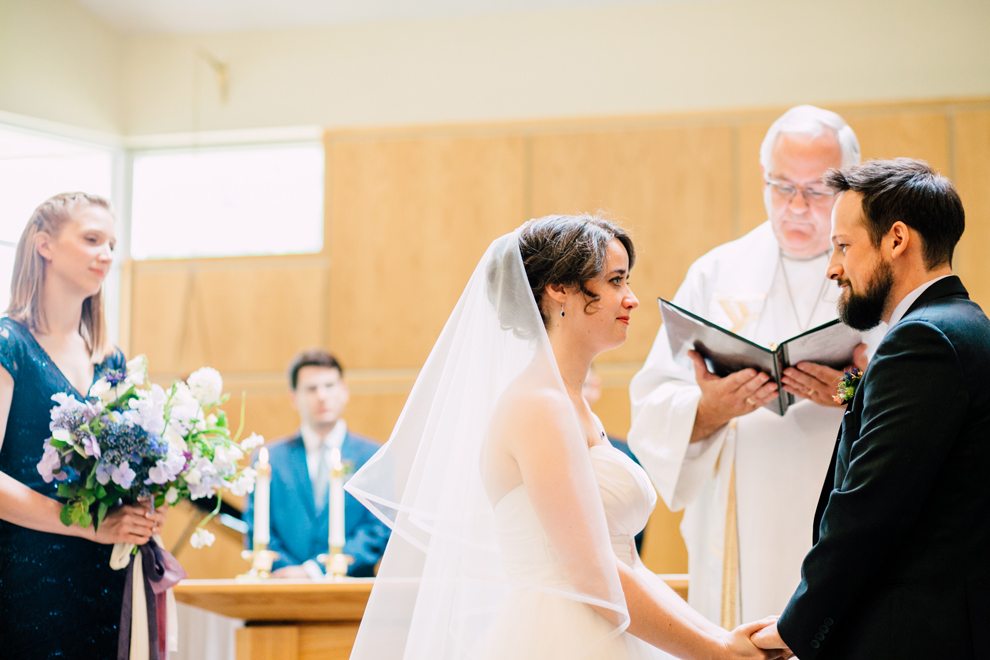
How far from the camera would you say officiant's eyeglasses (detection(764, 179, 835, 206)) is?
320 centimetres

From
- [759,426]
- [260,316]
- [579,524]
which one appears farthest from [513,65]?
[579,524]

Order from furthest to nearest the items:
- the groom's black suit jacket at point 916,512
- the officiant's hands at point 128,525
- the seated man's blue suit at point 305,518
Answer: the seated man's blue suit at point 305,518, the officiant's hands at point 128,525, the groom's black suit jacket at point 916,512

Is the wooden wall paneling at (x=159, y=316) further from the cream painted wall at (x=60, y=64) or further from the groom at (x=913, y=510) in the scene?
the groom at (x=913, y=510)

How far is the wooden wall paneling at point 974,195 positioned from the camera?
5758mm

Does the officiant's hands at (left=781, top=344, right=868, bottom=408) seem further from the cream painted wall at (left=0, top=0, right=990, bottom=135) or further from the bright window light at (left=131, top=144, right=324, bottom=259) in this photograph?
the bright window light at (left=131, top=144, right=324, bottom=259)

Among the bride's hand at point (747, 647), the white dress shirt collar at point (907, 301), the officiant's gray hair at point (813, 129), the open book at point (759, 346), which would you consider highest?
the officiant's gray hair at point (813, 129)

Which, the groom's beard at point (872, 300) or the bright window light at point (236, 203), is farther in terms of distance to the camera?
the bright window light at point (236, 203)

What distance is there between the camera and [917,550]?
1.90 meters

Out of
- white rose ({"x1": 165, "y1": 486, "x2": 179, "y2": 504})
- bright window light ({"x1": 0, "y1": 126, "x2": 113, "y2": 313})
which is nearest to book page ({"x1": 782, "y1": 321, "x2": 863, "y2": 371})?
white rose ({"x1": 165, "y1": 486, "x2": 179, "y2": 504})

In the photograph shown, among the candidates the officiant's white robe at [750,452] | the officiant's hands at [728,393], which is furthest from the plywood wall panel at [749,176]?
the officiant's hands at [728,393]

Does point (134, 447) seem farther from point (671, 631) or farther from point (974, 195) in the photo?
point (974, 195)

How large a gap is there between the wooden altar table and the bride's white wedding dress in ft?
3.06

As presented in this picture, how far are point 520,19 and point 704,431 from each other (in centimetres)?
422

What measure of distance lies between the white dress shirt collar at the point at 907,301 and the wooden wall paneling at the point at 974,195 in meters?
4.13
